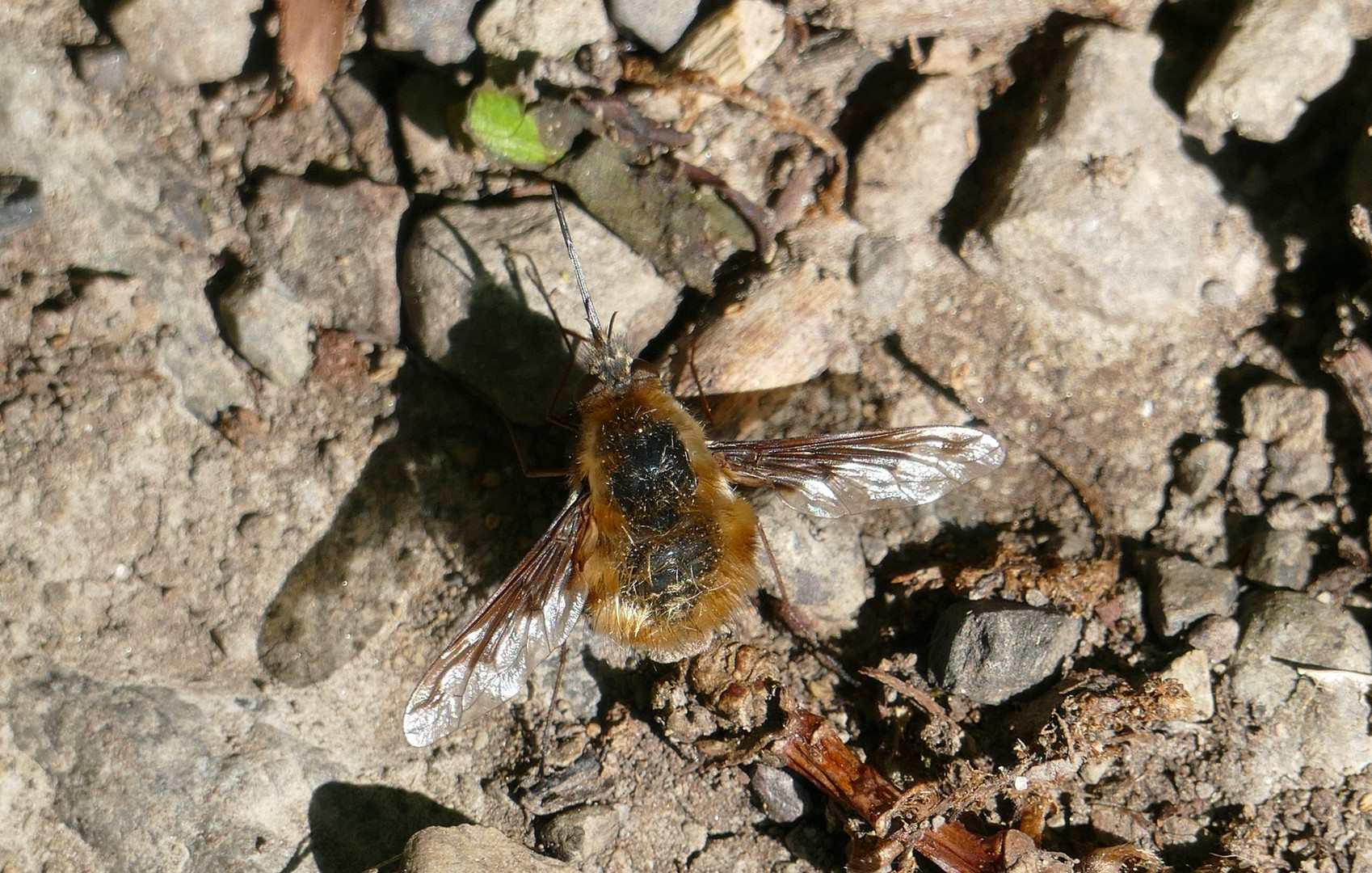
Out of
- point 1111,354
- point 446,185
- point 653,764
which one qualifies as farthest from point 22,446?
point 1111,354

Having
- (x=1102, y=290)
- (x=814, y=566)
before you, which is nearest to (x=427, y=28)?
(x=814, y=566)

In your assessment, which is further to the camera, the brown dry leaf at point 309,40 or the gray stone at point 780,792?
the brown dry leaf at point 309,40

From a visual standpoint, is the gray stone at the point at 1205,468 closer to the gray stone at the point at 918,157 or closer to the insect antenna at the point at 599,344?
the gray stone at the point at 918,157

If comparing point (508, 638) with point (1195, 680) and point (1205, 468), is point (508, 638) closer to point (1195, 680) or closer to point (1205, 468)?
point (1195, 680)

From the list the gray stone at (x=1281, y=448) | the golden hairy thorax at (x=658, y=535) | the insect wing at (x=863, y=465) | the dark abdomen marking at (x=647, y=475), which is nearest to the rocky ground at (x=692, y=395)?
the gray stone at (x=1281, y=448)

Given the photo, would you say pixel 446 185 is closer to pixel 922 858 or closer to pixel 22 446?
pixel 22 446

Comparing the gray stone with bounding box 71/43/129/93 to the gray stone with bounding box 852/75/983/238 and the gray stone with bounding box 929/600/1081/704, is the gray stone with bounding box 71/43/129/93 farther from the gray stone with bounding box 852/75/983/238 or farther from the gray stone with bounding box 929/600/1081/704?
the gray stone with bounding box 929/600/1081/704
